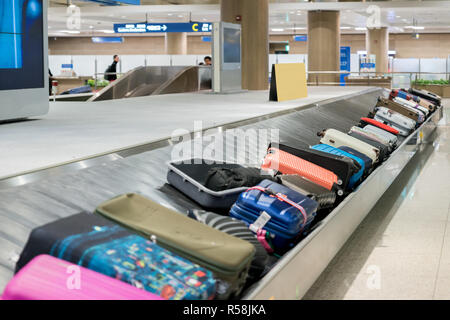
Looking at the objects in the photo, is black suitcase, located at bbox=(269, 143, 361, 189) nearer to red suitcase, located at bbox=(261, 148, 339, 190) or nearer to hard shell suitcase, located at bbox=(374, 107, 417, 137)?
red suitcase, located at bbox=(261, 148, 339, 190)

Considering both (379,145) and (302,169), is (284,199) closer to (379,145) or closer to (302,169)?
(302,169)

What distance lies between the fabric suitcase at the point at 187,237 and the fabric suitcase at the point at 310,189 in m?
1.39

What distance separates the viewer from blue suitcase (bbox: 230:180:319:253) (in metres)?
3.21

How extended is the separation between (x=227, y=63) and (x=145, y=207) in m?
9.98

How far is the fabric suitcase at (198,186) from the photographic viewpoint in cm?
356

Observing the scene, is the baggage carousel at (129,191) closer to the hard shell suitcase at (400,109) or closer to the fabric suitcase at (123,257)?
the fabric suitcase at (123,257)

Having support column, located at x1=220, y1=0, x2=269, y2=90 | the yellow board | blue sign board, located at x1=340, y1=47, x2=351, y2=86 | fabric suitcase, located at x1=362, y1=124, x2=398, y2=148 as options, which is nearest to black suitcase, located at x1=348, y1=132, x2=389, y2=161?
fabric suitcase, located at x1=362, y1=124, x2=398, y2=148

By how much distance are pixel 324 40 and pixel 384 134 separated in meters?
16.5

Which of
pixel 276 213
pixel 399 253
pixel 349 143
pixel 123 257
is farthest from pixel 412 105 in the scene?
pixel 123 257

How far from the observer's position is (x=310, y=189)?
3.96m

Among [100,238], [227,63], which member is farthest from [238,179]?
[227,63]

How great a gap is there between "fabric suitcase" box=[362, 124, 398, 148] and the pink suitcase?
17.7 feet

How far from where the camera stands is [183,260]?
2258 millimetres

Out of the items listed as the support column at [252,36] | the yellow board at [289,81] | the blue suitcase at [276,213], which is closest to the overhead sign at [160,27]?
the support column at [252,36]
